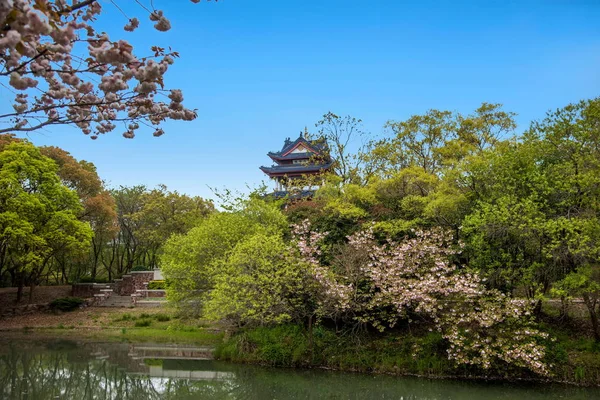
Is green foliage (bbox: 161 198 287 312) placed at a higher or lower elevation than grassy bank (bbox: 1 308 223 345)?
higher

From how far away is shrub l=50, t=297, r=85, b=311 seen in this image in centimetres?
2189

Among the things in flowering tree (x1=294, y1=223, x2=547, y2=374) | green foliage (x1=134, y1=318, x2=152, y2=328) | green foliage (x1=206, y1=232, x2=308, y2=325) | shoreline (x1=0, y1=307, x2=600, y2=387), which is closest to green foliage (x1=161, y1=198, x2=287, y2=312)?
green foliage (x1=206, y1=232, x2=308, y2=325)

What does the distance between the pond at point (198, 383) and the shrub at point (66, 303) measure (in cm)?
723

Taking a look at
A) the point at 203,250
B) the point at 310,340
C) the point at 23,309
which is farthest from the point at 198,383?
the point at 23,309

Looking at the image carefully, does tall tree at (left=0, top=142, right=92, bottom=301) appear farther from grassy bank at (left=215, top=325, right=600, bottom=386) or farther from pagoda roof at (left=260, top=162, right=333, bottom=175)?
pagoda roof at (left=260, top=162, right=333, bottom=175)

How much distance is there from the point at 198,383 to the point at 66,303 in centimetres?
1322

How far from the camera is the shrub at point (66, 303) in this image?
21891 mm

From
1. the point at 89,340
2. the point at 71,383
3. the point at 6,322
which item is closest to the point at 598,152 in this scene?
the point at 71,383

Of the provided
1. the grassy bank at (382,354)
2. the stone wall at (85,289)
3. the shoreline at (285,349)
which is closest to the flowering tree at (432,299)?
the grassy bank at (382,354)

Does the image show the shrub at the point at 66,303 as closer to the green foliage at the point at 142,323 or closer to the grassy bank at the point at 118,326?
the grassy bank at the point at 118,326

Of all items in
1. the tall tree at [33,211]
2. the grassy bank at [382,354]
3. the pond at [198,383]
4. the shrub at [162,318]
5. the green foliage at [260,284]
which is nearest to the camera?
the pond at [198,383]

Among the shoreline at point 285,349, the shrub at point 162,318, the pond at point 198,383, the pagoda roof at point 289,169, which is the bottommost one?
the pond at point 198,383

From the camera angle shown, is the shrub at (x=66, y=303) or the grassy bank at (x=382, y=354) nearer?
the grassy bank at (x=382, y=354)

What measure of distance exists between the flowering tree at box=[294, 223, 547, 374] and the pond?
0.82 meters
